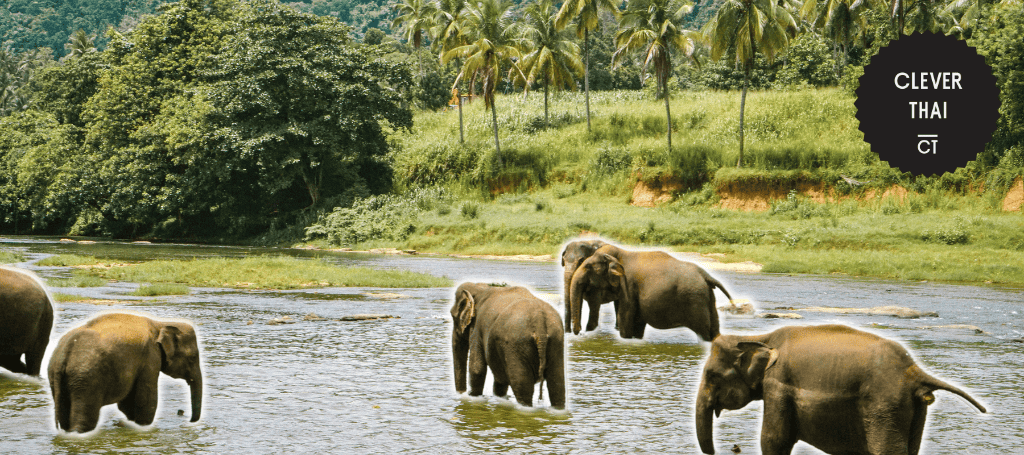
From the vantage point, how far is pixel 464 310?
10227 mm

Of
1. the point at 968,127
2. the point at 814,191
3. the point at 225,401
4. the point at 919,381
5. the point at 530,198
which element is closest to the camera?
the point at 919,381

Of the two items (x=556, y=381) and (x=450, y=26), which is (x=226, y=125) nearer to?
(x=450, y=26)

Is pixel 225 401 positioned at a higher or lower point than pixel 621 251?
lower

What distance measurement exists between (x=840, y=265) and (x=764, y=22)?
13908 millimetres

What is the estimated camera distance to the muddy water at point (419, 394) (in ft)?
29.8

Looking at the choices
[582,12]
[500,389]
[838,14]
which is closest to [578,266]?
[500,389]

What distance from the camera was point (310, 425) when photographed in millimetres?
9844

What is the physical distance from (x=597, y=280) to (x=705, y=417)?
6.96 meters

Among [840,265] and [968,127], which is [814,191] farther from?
[840,265]

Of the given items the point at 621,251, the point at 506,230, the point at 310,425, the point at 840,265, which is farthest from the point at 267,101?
the point at 310,425

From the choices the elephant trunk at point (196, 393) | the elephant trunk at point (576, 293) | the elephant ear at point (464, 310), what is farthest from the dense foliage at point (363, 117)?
the elephant trunk at point (196, 393)

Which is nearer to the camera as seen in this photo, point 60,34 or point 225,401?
point 225,401

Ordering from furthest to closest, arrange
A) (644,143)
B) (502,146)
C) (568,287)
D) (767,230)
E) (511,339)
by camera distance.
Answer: (502,146), (644,143), (767,230), (568,287), (511,339)

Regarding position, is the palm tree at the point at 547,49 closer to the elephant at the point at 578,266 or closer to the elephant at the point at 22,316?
the elephant at the point at 578,266
